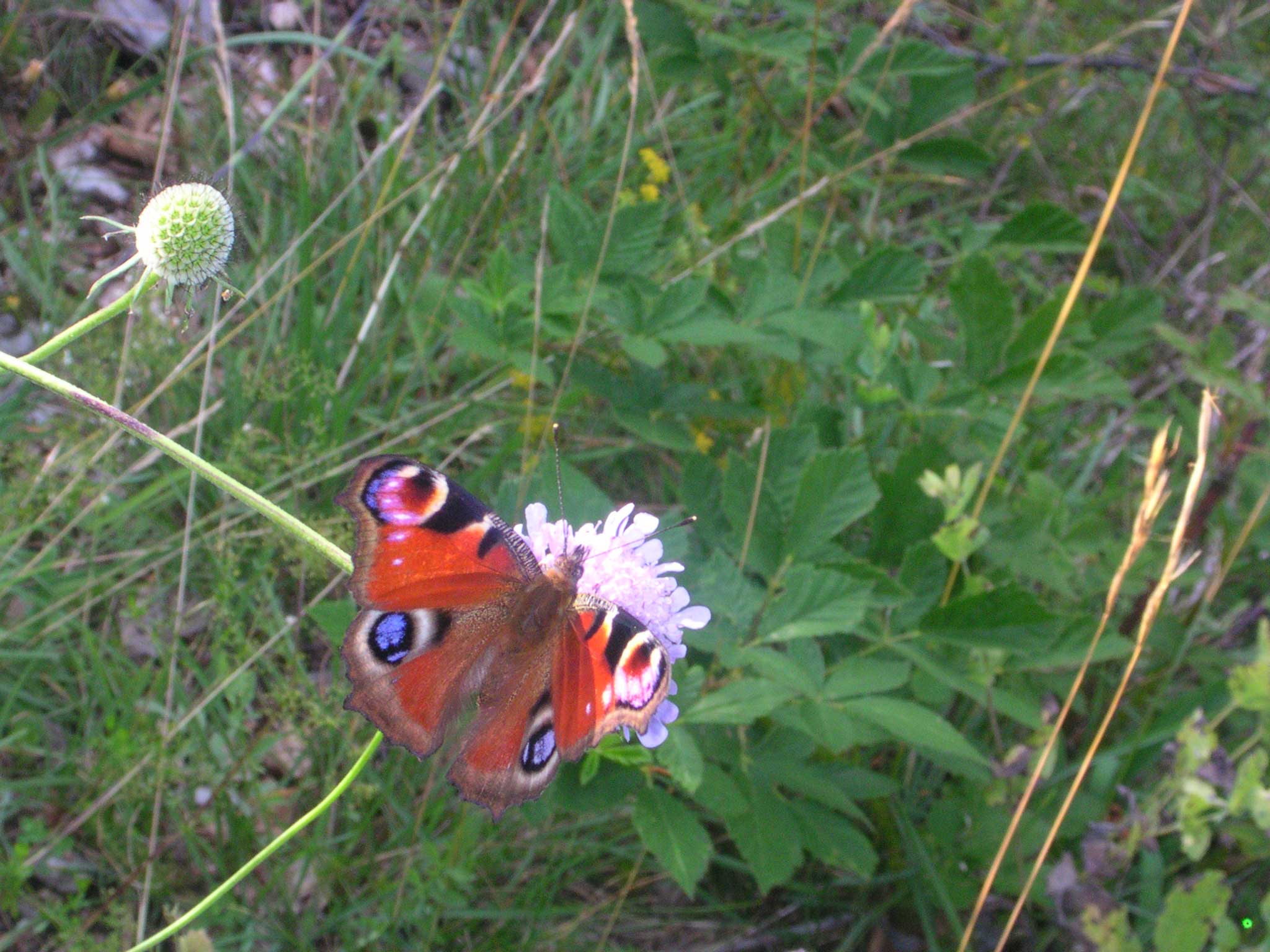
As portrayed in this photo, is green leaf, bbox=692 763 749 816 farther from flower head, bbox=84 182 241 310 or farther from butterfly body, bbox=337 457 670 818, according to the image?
flower head, bbox=84 182 241 310

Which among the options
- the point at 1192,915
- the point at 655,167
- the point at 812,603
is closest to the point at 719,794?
the point at 812,603

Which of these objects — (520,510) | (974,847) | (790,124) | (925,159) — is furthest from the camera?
(790,124)

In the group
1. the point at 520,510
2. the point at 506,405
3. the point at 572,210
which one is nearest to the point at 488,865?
the point at 520,510

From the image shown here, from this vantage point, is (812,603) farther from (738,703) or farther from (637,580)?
(637,580)

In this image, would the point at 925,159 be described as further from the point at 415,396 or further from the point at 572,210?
the point at 415,396

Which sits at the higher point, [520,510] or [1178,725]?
[520,510]

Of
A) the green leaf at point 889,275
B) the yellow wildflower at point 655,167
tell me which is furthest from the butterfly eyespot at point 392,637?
the yellow wildflower at point 655,167

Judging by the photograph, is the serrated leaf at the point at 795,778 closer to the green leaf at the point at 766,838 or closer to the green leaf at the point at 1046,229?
the green leaf at the point at 766,838
